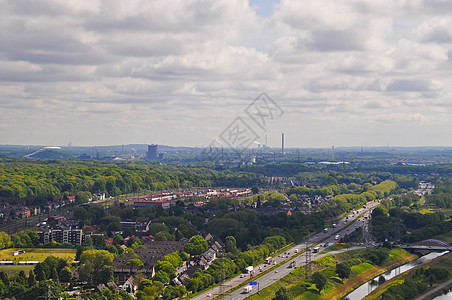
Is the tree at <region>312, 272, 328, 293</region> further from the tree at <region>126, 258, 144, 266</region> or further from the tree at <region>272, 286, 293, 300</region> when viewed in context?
the tree at <region>126, 258, 144, 266</region>

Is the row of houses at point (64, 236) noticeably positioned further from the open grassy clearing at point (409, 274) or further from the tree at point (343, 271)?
the open grassy clearing at point (409, 274)

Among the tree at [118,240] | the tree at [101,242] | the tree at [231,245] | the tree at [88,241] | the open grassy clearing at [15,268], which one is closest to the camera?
the open grassy clearing at [15,268]

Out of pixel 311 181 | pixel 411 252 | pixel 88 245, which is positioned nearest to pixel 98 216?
pixel 88 245

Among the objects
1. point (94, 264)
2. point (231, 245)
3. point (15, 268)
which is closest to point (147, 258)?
point (94, 264)

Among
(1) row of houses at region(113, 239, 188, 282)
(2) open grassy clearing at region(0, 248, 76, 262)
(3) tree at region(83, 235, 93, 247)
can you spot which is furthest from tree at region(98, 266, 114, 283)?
(3) tree at region(83, 235, 93, 247)

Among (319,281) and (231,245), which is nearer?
(319,281)

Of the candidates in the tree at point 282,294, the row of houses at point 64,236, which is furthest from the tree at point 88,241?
the tree at point 282,294

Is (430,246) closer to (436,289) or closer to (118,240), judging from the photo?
(436,289)

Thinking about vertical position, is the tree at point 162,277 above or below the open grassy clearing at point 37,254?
above
